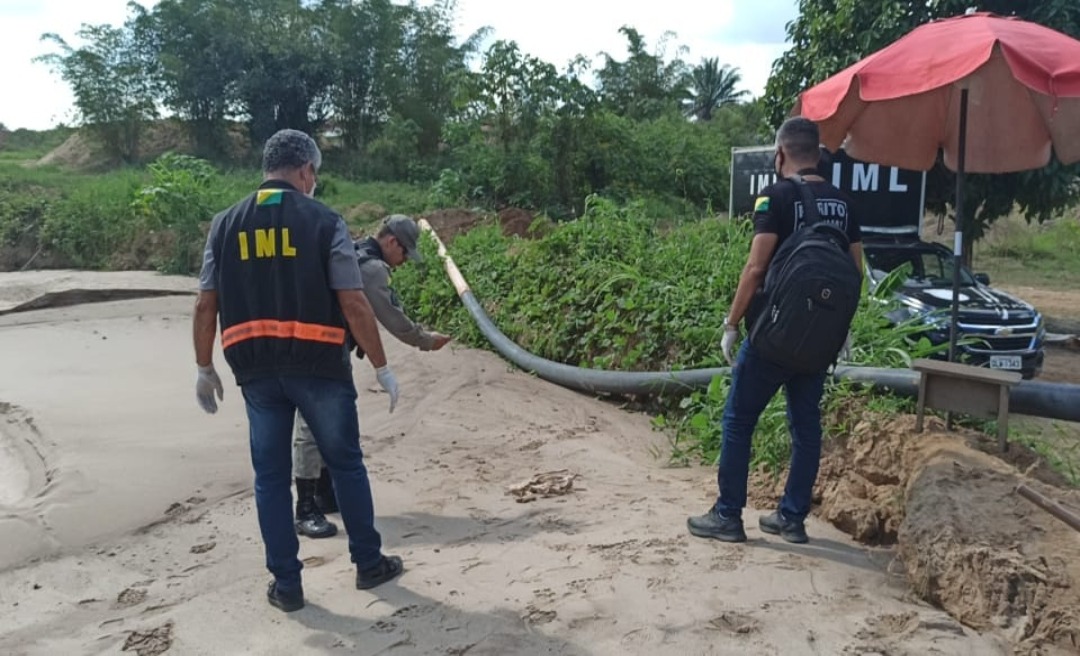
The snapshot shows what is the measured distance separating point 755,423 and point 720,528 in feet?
1.65

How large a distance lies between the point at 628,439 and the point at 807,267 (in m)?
2.79

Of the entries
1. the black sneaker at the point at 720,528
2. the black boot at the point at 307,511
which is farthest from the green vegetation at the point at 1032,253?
the black boot at the point at 307,511

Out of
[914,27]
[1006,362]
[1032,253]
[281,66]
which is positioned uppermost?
[281,66]

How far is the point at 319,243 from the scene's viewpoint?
11.5 ft

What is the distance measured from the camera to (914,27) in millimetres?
12312

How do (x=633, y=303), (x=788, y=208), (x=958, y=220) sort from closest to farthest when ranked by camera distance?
(x=788, y=208), (x=958, y=220), (x=633, y=303)

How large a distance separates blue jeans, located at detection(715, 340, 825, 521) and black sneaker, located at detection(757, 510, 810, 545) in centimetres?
3

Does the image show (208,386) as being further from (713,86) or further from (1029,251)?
(713,86)

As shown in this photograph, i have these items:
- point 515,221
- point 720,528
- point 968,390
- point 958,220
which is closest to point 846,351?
point 968,390

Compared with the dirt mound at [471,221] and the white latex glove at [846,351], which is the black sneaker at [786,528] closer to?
the white latex glove at [846,351]

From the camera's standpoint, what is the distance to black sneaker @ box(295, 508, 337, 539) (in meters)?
4.43

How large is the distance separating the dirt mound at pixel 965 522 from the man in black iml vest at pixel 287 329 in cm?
222

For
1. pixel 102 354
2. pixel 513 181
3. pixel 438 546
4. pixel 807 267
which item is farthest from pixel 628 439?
pixel 513 181

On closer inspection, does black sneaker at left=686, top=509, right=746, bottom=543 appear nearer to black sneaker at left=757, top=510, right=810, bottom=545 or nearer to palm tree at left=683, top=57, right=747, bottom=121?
black sneaker at left=757, top=510, right=810, bottom=545
